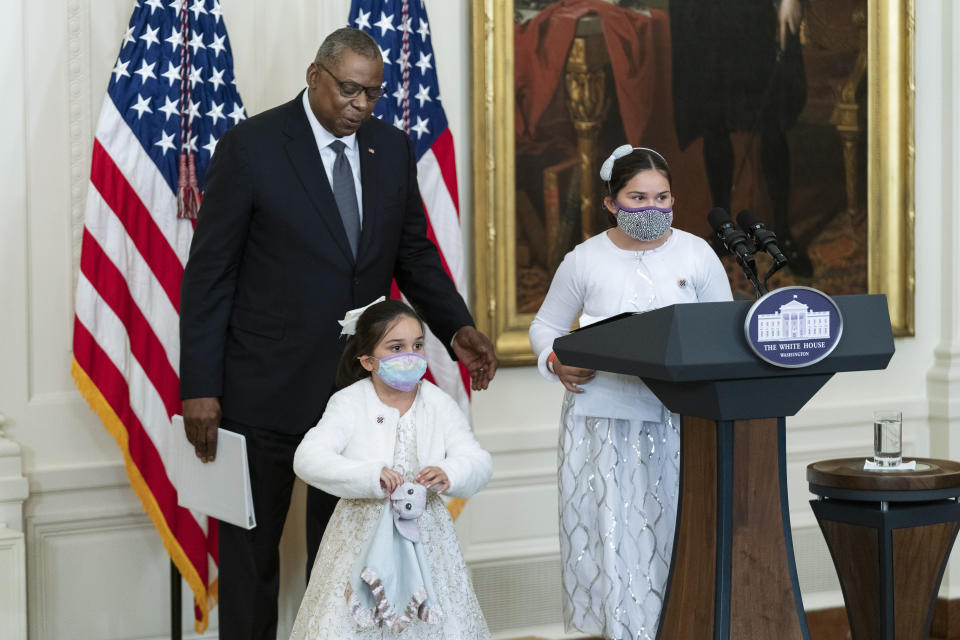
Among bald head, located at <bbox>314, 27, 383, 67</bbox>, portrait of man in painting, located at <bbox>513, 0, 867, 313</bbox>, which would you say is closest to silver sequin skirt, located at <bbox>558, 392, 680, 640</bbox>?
bald head, located at <bbox>314, 27, 383, 67</bbox>

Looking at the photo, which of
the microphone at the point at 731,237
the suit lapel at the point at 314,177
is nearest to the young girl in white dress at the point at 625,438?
the microphone at the point at 731,237

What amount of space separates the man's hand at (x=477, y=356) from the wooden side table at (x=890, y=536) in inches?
48.1

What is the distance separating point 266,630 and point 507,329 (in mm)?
1771

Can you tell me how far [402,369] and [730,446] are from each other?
96 cm

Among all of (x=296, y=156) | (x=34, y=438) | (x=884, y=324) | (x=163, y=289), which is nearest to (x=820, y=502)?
(x=884, y=324)

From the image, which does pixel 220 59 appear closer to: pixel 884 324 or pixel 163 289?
pixel 163 289

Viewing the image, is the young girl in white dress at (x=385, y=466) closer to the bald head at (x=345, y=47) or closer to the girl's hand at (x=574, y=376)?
the girl's hand at (x=574, y=376)

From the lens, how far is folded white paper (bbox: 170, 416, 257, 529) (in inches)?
141

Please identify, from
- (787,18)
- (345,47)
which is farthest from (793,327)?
(787,18)

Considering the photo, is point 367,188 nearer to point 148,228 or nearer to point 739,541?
point 148,228

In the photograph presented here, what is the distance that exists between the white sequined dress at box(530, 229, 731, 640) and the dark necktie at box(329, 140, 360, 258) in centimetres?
71

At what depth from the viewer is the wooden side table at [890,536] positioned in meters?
4.09

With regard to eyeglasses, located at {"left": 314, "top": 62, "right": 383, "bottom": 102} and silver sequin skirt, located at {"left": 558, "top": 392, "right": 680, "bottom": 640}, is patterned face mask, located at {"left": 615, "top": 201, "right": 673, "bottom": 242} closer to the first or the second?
silver sequin skirt, located at {"left": 558, "top": 392, "right": 680, "bottom": 640}

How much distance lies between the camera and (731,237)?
3.14m
